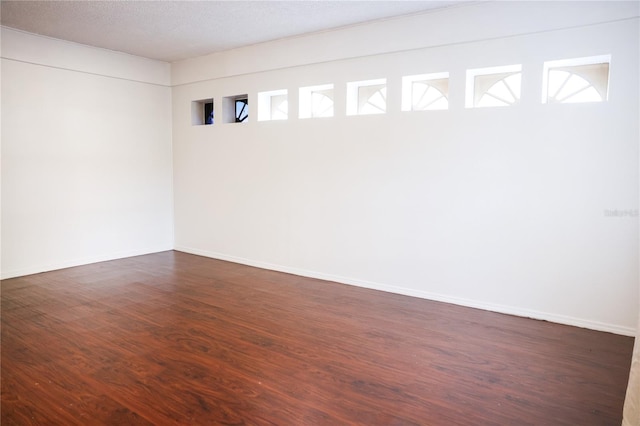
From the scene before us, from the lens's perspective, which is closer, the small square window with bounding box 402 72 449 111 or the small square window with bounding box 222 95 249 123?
the small square window with bounding box 402 72 449 111

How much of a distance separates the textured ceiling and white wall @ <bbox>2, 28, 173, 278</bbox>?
0.42 metres

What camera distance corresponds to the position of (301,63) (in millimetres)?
4910

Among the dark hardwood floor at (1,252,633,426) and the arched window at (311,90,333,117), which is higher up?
the arched window at (311,90,333,117)

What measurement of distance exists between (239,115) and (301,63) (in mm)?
1331

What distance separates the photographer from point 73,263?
17.7ft

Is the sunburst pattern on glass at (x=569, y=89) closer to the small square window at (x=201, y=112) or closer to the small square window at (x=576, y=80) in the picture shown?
the small square window at (x=576, y=80)

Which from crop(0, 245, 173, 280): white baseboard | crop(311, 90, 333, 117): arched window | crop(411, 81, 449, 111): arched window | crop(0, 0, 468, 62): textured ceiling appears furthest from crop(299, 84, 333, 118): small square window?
crop(0, 245, 173, 280): white baseboard

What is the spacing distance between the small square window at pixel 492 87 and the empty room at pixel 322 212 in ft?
0.08

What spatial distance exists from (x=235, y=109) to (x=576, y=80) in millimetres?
3958

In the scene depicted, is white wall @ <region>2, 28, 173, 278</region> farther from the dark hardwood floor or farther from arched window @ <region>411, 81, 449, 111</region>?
arched window @ <region>411, 81, 449, 111</region>

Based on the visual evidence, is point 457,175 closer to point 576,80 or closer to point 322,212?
point 576,80

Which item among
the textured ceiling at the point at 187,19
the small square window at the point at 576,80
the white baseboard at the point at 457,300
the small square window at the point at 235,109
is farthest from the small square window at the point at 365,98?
the white baseboard at the point at 457,300

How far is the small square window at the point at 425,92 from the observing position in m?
4.25

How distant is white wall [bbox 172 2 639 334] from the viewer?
3352 millimetres
